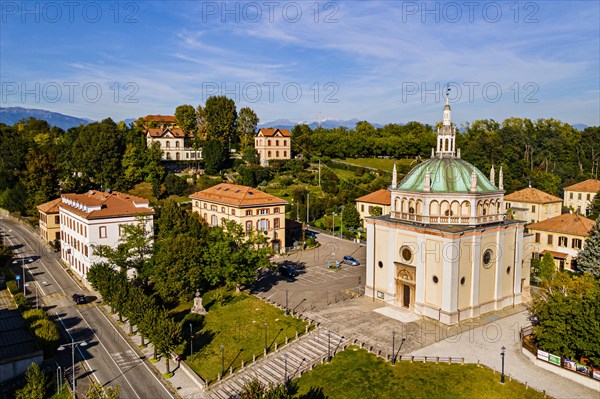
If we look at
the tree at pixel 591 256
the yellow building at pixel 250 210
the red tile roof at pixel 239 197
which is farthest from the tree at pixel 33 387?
the tree at pixel 591 256

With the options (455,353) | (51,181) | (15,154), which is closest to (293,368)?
(455,353)

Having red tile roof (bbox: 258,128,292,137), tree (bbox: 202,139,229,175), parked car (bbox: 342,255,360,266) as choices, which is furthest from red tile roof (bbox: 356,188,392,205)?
red tile roof (bbox: 258,128,292,137)

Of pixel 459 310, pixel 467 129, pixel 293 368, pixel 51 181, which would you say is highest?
pixel 467 129

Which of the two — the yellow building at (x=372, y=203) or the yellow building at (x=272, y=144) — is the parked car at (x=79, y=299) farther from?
the yellow building at (x=272, y=144)

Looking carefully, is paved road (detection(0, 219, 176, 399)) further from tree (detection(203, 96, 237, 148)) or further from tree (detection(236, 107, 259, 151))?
tree (detection(236, 107, 259, 151))

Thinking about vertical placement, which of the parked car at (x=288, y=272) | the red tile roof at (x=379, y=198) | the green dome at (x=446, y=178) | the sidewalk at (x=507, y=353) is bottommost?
the sidewalk at (x=507, y=353)

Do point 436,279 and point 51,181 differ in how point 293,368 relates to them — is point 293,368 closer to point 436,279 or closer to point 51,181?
point 436,279
